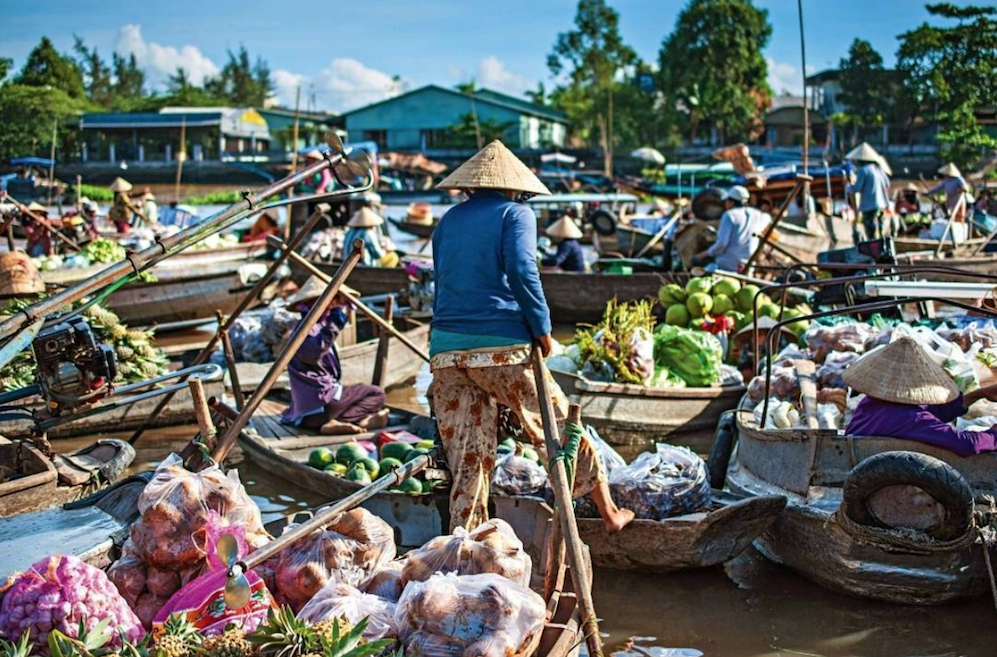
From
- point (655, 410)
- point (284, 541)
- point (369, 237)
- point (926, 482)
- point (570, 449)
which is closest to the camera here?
point (284, 541)

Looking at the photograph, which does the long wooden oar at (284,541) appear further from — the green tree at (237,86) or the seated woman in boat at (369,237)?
the green tree at (237,86)

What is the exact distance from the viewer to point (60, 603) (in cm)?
287

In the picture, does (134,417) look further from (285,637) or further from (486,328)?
(285,637)

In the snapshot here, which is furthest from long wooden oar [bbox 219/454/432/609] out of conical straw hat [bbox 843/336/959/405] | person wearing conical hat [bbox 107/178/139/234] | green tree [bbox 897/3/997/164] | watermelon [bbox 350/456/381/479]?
green tree [bbox 897/3/997/164]

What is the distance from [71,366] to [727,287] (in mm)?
5587

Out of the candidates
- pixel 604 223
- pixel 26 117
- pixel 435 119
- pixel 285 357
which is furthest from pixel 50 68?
pixel 285 357

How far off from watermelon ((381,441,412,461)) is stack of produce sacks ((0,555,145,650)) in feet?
9.29

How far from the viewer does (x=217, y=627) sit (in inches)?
116

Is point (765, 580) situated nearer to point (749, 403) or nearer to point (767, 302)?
point (749, 403)

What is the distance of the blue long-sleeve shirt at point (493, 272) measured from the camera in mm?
4121

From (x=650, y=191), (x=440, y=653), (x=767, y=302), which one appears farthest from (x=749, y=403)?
(x=650, y=191)

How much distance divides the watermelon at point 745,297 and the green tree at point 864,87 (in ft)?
122

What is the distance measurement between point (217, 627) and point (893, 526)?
273 centimetres

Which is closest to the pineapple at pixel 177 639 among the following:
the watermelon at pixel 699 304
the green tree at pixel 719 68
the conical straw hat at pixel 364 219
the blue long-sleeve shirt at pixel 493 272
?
the blue long-sleeve shirt at pixel 493 272
